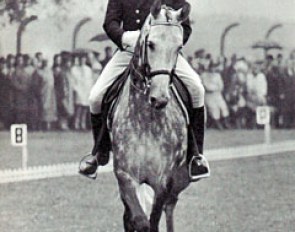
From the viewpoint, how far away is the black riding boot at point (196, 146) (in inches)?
147

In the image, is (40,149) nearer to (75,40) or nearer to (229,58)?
(75,40)

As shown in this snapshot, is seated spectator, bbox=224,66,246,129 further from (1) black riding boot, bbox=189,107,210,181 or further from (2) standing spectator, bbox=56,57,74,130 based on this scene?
(2) standing spectator, bbox=56,57,74,130

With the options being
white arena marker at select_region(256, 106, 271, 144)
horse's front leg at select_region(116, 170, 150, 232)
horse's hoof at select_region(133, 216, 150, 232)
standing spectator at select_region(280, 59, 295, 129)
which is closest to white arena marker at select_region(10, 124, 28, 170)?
horse's front leg at select_region(116, 170, 150, 232)

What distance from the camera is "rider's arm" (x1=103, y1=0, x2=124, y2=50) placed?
3541mm

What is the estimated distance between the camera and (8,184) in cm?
446

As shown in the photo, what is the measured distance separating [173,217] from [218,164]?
2.18 ft

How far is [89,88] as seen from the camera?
459 cm

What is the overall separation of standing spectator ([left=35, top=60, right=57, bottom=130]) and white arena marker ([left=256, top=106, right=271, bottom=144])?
5.34 feet

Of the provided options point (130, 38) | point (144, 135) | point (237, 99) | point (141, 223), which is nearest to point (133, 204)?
point (141, 223)

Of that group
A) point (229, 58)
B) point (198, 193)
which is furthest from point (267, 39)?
point (198, 193)

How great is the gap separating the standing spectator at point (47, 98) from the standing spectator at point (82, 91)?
18 cm

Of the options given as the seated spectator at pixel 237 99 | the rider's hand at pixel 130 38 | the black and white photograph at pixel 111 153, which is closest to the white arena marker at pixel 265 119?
the black and white photograph at pixel 111 153

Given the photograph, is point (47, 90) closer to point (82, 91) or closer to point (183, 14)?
point (82, 91)

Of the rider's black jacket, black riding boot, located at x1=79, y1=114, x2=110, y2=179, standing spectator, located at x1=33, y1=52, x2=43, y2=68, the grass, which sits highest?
the rider's black jacket
